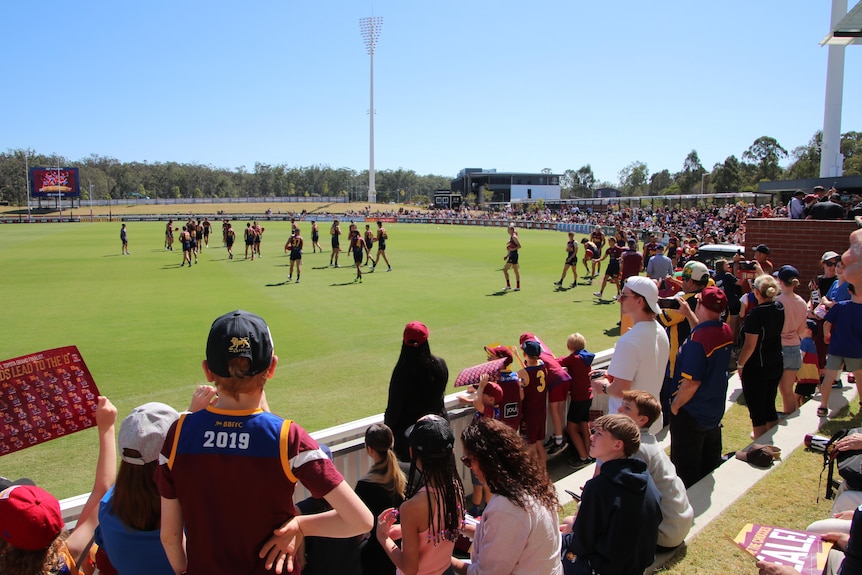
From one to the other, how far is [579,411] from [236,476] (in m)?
5.12

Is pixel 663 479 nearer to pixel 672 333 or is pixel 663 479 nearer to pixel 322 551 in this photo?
pixel 322 551

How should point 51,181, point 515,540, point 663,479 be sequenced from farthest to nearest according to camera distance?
point 51,181
point 663,479
point 515,540

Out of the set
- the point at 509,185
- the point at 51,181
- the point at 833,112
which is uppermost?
the point at 509,185

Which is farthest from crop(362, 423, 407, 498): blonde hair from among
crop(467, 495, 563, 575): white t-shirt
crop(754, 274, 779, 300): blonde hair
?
crop(754, 274, 779, 300): blonde hair

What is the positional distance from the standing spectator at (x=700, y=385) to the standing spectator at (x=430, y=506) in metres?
3.04

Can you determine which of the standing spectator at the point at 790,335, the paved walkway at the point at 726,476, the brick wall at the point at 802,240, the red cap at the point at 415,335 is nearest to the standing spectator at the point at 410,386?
the red cap at the point at 415,335

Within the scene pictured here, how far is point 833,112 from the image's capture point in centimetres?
2619

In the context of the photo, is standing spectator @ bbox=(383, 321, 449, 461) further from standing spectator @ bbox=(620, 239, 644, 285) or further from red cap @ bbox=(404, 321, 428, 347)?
standing spectator @ bbox=(620, 239, 644, 285)

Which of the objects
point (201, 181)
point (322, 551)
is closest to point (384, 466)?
point (322, 551)

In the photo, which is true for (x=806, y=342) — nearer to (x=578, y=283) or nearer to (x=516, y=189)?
(x=578, y=283)

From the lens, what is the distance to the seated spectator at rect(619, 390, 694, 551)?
3756mm

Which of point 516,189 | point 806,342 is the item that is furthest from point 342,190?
point 806,342

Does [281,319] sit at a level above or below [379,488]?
below

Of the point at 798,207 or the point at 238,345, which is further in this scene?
the point at 798,207
